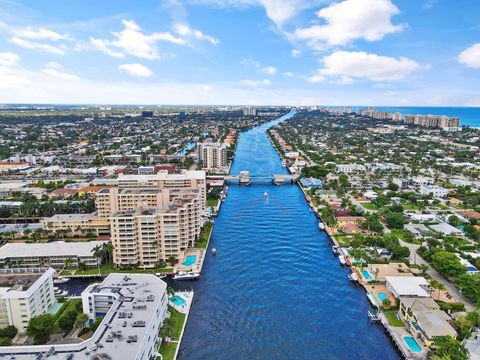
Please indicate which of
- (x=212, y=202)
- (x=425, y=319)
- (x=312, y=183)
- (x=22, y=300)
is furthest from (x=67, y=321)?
(x=312, y=183)

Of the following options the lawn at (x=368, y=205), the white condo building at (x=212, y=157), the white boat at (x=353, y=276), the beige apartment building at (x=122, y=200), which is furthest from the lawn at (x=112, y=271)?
the white condo building at (x=212, y=157)

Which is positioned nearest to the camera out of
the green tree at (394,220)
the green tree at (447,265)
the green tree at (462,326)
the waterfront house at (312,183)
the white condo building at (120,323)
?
the white condo building at (120,323)

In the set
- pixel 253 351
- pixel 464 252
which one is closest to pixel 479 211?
pixel 464 252

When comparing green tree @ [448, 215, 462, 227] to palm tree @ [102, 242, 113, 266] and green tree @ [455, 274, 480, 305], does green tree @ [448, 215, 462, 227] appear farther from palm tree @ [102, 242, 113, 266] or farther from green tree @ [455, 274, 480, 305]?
palm tree @ [102, 242, 113, 266]

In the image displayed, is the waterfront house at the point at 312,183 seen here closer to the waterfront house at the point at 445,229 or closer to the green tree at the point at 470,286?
the waterfront house at the point at 445,229

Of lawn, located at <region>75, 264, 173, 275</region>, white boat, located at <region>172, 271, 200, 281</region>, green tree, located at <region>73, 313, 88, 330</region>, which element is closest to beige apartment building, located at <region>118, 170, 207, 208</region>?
lawn, located at <region>75, 264, 173, 275</region>

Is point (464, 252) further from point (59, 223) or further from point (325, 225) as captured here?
point (59, 223)
